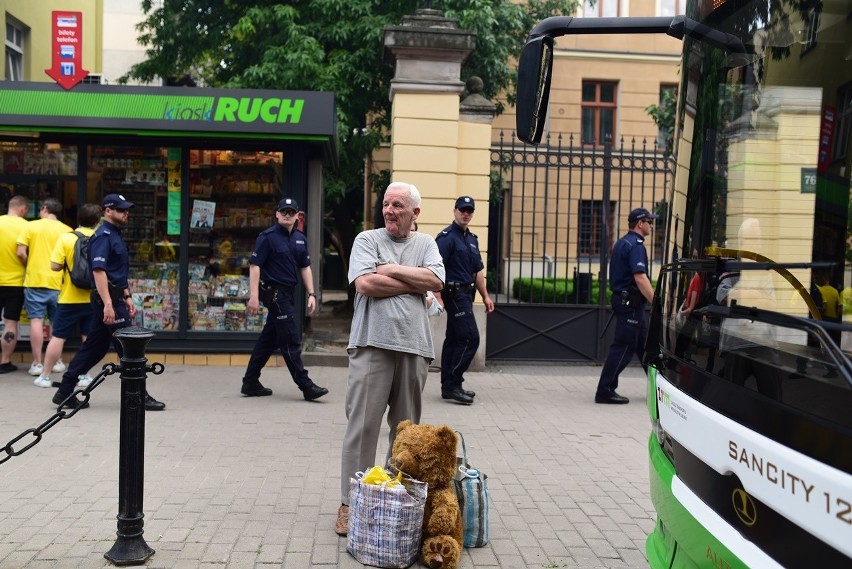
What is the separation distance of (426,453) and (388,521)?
369 mm

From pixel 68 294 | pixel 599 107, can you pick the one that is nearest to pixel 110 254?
pixel 68 294

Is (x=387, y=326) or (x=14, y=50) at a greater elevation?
(x=14, y=50)

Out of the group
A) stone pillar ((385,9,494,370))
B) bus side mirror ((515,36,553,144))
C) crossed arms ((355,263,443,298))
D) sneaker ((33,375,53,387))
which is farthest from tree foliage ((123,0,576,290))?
bus side mirror ((515,36,553,144))

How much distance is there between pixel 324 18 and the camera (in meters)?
14.5

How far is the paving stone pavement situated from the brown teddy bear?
243 mm

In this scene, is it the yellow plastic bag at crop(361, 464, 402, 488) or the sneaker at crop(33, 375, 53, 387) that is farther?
the sneaker at crop(33, 375, 53, 387)

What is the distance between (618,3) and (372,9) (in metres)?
10.9

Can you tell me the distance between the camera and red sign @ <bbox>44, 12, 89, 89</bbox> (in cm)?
1000

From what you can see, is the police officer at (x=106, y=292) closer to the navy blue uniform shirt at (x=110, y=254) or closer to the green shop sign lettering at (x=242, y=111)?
the navy blue uniform shirt at (x=110, y=254)

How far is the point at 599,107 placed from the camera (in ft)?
83.2

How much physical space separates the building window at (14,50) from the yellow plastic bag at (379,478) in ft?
56.2

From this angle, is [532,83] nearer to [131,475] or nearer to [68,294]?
[131,475]

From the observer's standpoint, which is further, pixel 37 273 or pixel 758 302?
pixel 37 273

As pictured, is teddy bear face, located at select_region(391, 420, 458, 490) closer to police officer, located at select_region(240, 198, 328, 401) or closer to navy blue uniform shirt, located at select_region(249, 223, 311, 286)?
police officer, located at select_region(240, 198, 328, 401)
